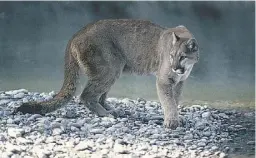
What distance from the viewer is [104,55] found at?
3691mm

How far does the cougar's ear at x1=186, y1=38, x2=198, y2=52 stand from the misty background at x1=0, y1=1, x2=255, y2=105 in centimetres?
12

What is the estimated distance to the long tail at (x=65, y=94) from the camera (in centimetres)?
365

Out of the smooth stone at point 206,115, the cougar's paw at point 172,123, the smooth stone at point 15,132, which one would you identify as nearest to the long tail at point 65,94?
the smooth stone at point 15,132

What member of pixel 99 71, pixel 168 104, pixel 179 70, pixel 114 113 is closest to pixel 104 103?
pixel 114 113

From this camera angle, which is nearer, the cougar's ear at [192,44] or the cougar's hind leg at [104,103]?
the cougar's ear at [192,44]

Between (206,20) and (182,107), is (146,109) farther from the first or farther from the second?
(206,20)

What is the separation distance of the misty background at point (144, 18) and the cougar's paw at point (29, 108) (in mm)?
102

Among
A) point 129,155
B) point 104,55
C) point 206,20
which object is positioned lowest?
point 129,155

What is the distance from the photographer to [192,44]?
3.59 meters

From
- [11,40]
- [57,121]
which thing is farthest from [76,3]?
[57,121]

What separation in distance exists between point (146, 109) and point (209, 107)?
1.11ft

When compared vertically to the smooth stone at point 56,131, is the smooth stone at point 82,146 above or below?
below

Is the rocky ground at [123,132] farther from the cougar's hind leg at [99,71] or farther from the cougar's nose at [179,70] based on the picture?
the cougar's nose at [179,70]

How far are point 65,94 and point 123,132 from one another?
37 centimetres
